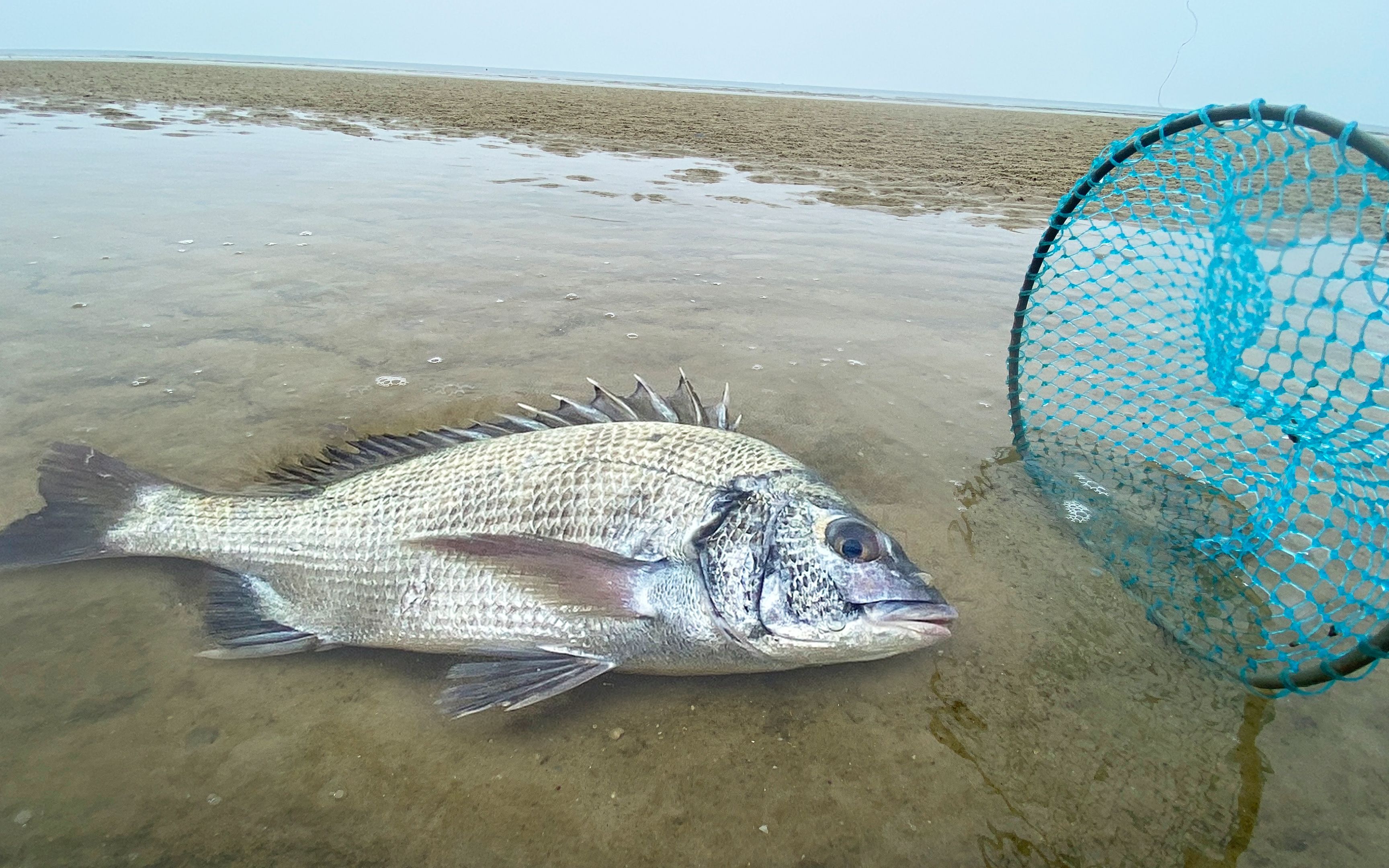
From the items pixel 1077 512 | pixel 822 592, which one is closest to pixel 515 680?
pixel 822 592

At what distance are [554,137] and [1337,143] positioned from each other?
18045mm

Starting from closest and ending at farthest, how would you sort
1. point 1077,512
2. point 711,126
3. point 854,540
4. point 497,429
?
Answer: point 854,540
point 497,429
point 1077,512
point 711,126

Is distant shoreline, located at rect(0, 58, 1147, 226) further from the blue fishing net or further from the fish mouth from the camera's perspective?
the fish mouth

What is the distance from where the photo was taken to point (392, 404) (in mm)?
4070

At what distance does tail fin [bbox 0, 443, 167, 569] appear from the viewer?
2.63 m

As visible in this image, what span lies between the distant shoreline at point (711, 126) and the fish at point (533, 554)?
28.4 feet

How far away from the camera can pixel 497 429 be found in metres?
3.06

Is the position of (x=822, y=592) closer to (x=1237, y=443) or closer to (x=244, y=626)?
(x=244, y=626)

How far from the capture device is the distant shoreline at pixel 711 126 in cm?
1298

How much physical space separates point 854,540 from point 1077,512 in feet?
4.99

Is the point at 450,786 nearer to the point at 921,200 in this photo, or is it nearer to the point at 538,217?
the point at 538,217

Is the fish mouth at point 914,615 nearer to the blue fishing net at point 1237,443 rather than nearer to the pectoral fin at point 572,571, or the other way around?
the pectoral fin at point 572,571

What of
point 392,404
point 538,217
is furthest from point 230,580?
point 538,217

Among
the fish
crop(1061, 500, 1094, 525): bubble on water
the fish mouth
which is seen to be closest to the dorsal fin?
the fish
